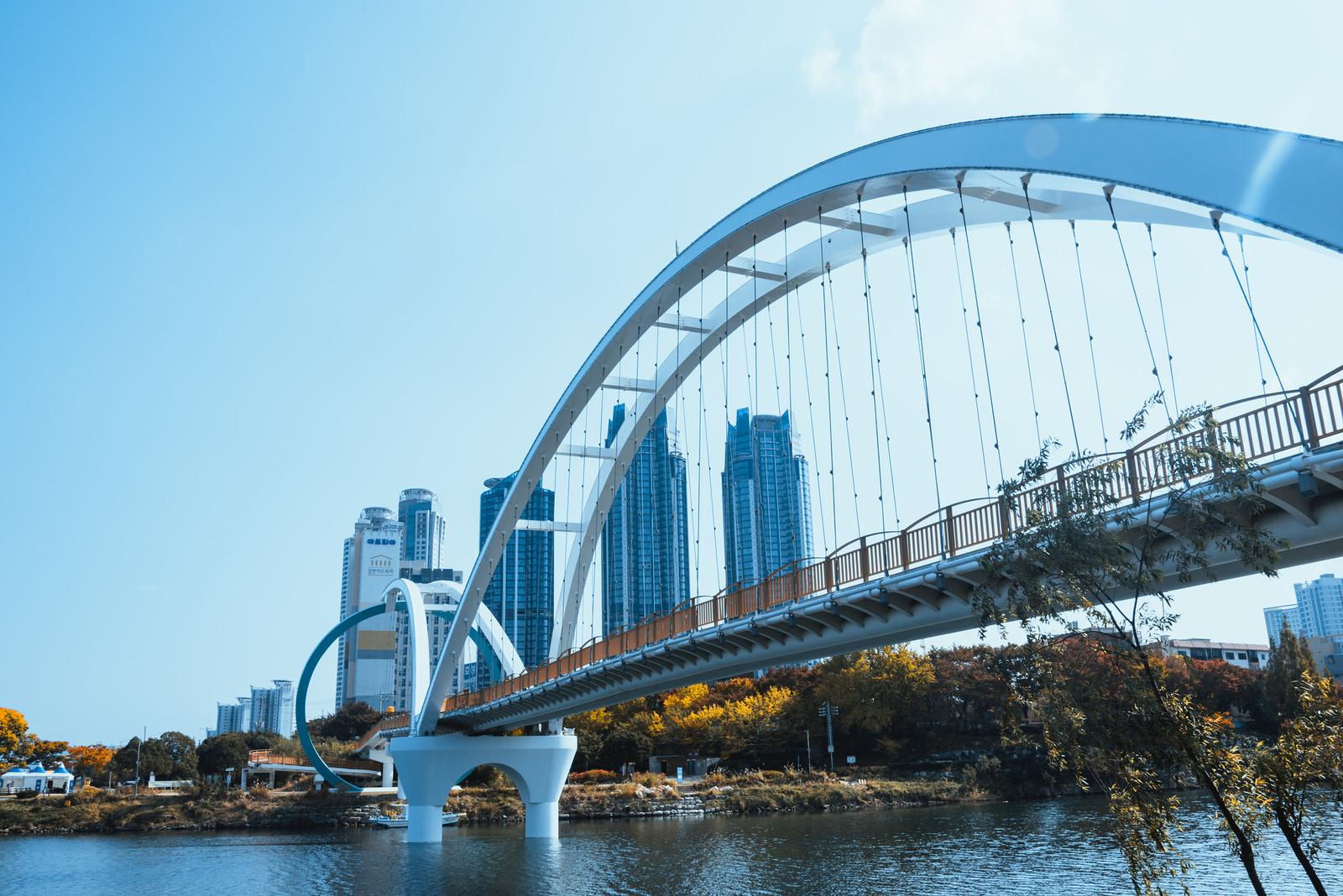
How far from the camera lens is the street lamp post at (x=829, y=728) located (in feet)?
185

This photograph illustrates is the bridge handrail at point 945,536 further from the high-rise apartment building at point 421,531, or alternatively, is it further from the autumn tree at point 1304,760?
the high-rise apartment building at point 421,531

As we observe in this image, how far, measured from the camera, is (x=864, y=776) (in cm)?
5394

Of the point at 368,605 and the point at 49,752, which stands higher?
the point at 368,605

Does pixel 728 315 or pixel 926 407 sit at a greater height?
pixel 728 315

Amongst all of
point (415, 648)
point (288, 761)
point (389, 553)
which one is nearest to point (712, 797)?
point (415, 648)

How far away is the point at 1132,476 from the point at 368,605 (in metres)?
133

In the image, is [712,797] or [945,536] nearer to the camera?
[945,536]

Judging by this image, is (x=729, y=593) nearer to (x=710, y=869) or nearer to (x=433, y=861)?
(x=710, y=869)

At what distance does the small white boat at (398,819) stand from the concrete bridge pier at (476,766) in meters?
7.94

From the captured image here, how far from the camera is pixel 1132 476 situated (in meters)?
12.3

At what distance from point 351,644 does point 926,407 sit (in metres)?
139

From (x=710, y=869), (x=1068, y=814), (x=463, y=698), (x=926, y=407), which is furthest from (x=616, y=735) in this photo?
(x=926, y=407)

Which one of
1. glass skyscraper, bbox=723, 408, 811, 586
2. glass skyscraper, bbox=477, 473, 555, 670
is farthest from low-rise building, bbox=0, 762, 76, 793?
glass skyscraper, bbox=723, 408, 811, 586

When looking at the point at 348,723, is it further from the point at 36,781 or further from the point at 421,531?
the point at 421,531
